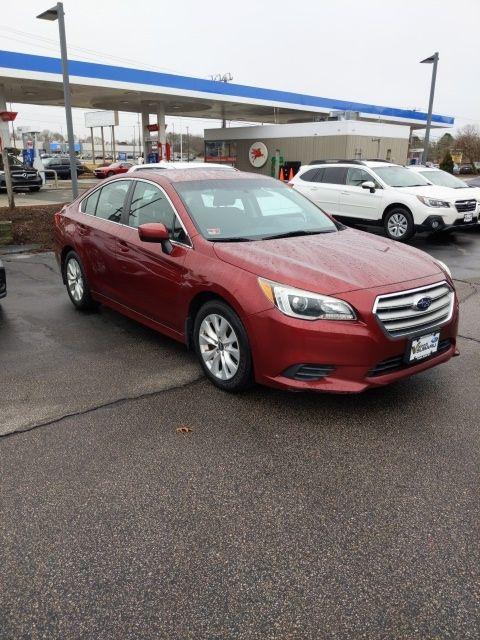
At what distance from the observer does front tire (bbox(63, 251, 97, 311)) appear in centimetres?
605

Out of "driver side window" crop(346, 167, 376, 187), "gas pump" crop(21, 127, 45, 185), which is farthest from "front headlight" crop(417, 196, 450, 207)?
"gas pump" crop(21, 127, 45, 185)

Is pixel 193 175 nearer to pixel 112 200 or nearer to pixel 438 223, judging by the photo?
pixel 112 200

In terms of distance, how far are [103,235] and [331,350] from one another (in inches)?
117

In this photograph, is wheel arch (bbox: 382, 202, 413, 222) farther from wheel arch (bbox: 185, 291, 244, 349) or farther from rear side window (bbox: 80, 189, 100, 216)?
wheel arch (bbox: 185, 291, 244, 349)

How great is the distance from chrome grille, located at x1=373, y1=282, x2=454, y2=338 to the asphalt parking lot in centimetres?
→ 62

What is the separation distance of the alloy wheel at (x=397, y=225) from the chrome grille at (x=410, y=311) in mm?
8066

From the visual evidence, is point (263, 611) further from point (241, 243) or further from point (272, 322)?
point (241, 243)

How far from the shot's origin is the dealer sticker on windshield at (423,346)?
3.68 m

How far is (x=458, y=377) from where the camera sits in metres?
4.49

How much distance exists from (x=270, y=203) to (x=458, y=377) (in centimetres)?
226

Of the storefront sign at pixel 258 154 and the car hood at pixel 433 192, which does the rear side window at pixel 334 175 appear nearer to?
the car hood at pixel 433 192

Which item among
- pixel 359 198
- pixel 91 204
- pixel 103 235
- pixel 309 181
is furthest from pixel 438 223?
pixel 103 235

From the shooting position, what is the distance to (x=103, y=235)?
5.44 meters

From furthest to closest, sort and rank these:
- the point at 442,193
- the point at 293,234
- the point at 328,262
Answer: the point at 442,193
the point at 293,234
the point at 328,262
